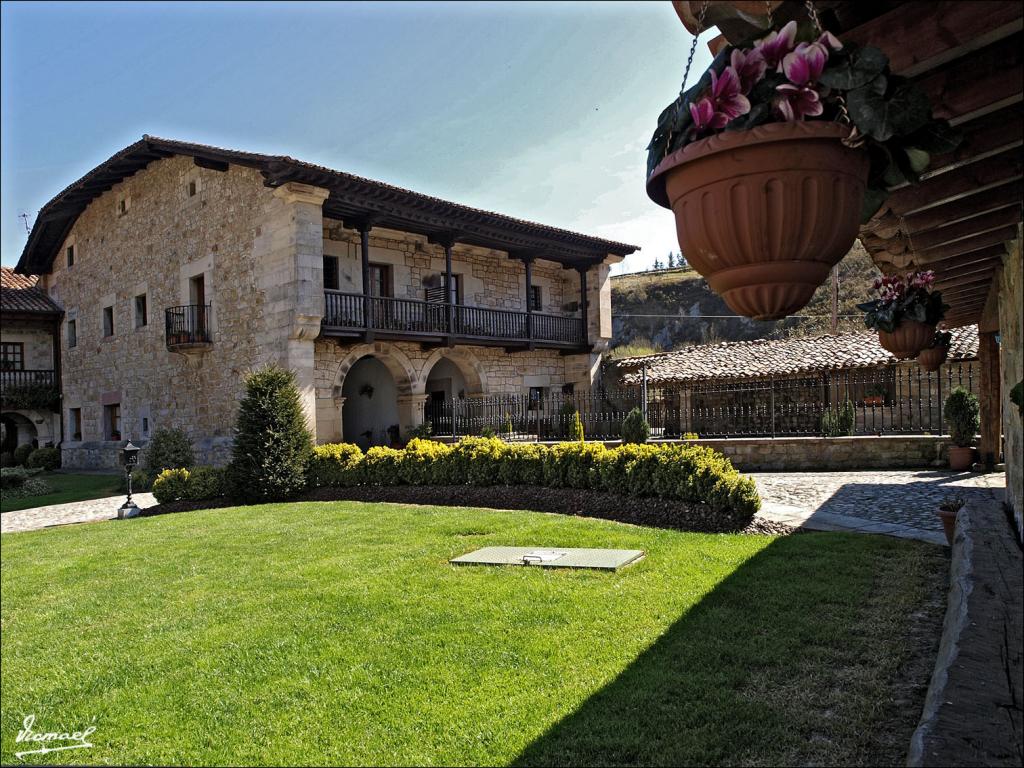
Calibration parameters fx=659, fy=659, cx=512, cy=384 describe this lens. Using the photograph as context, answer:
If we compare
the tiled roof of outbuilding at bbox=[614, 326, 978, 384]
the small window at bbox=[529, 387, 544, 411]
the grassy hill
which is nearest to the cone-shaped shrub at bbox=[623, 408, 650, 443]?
the small window at bbox=[529, 387, 544, 411]

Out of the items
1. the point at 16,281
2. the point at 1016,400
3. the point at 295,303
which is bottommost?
the point at 1016,400

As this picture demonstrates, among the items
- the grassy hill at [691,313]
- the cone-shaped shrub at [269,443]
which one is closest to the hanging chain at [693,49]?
the cone-shaped shrub at [269,443]

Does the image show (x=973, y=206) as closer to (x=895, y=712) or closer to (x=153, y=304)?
(x=895, y=712)

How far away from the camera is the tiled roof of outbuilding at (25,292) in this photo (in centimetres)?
1861

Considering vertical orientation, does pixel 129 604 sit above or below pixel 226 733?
above

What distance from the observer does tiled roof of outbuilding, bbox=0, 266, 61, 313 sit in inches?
733

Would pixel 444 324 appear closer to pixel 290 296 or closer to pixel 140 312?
pixel 290 296

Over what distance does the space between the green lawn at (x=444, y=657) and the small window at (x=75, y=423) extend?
19.2 metres

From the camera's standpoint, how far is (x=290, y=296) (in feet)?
42.6

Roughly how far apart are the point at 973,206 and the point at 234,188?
47.2 feet

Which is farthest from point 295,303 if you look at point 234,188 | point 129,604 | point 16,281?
point 16,281

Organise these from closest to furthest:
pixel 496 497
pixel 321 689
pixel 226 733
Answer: pixel 226 733 → pixel 321 689 → pixel 496 497

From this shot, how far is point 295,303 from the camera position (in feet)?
42.2

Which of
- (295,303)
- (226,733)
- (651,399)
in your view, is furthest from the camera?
(651,399)
